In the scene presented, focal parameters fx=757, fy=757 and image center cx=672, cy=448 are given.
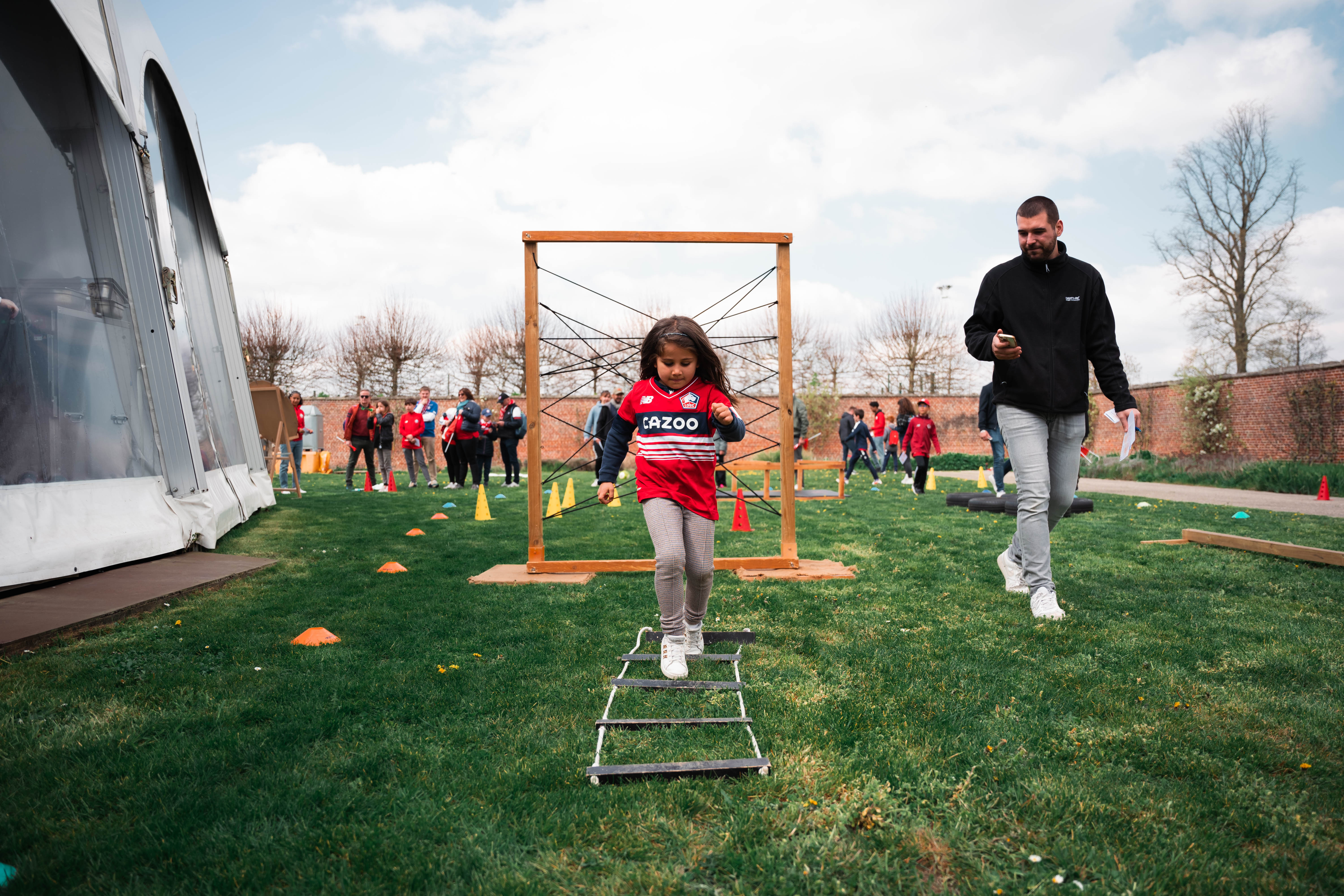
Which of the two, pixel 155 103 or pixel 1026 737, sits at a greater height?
pixel 155 103

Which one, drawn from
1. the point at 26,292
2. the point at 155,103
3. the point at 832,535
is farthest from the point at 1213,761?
the point at 155,103

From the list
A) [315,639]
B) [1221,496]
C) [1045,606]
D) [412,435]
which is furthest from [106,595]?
[1221,496]

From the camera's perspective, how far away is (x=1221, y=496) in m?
12.3

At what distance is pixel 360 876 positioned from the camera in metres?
1.81

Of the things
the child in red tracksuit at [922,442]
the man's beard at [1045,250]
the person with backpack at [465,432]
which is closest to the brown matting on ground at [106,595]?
the man's beard at [1045,250]

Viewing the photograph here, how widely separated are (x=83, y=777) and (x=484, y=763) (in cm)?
117

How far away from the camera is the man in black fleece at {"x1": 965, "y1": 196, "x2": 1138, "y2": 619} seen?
4195mm

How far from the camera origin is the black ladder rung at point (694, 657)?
351 centimetres

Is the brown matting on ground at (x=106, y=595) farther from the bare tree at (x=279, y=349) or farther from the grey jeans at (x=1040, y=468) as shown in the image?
the bare tree at (x=279, y=349)

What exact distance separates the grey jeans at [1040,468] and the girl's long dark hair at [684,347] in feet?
5.78

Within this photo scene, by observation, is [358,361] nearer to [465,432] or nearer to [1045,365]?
[465,432]

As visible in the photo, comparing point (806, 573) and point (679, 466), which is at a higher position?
point (679, 466)

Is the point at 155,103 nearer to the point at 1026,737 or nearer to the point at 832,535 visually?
the point at 832,535

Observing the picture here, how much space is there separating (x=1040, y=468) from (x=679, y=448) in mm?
2196
